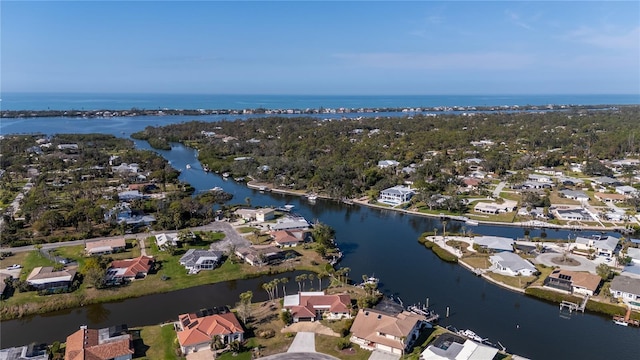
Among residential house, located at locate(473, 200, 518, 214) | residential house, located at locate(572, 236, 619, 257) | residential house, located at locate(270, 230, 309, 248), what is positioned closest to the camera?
residential house, located at locate(572, 236, 619, 257)

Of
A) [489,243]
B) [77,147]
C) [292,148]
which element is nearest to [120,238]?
[489,243]

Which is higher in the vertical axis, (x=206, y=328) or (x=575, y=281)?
(x=575, y=281)

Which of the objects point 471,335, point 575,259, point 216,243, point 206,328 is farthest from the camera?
point 216,243

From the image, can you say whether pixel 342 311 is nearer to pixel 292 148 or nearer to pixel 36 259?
pixel 36 259

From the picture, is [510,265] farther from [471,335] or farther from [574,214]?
[574,214]

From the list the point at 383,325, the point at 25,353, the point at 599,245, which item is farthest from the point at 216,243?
the point at 599,245

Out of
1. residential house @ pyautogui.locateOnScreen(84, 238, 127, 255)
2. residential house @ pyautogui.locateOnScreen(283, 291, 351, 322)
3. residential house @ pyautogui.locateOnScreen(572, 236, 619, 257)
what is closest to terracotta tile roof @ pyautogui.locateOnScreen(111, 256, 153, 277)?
residential house @ pyautogui.locateOnScreen(84, 238, 127, 255)

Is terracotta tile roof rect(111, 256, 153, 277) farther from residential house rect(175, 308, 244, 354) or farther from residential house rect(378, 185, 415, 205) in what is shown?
residential house rect(378, 185, 415, 205)
